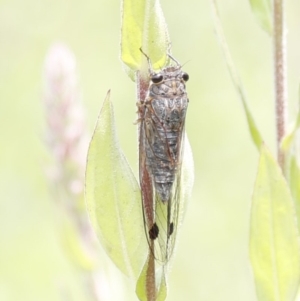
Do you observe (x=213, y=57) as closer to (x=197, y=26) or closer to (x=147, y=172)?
(x=197, y=26)

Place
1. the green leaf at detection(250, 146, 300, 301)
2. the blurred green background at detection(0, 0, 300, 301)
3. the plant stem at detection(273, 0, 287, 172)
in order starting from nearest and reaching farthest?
the green leaf at detection(250, 146, 300, 301) → the plant stem at detection(273, 0, 287, 172) → the blurred green background at detection(0, 0, 300, 301)

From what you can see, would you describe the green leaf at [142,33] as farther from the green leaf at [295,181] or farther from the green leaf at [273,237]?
the green leaf at [295,181]

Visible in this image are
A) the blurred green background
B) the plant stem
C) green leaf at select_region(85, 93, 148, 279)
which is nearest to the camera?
green leaf at select_region(85, 93, 148, 279)

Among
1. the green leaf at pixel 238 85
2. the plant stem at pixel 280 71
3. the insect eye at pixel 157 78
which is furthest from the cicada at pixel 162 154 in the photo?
the plant stem at pixel 280 71

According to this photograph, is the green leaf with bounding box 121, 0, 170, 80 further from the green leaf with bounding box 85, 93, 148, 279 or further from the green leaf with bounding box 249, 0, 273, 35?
the green leaf with bounding box 249, 0, 273, 35

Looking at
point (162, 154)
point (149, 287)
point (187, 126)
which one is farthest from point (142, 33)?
point (187, 126)

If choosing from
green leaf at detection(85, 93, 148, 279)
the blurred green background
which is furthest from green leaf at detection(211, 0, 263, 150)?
the blurred green background

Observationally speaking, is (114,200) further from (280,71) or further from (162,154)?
(280,71)
